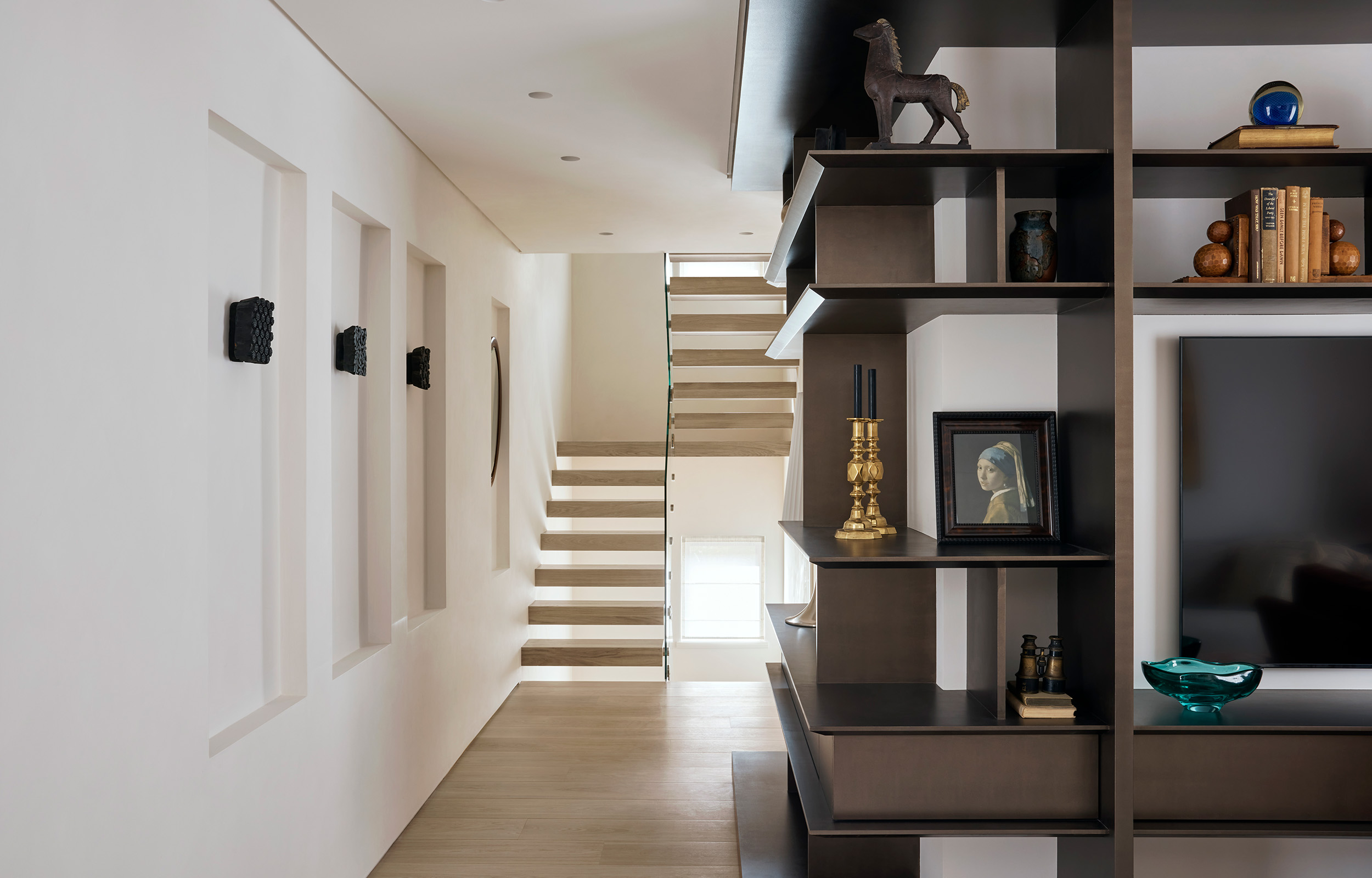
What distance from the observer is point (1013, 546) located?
201 centimetres

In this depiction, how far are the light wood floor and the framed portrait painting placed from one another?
1.65 metres

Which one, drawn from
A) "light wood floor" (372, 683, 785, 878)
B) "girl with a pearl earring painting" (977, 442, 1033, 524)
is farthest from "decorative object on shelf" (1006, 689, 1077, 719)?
"light wood floor" (372, 683, 785, 878)

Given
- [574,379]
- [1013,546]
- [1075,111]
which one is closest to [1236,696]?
[1013,546]

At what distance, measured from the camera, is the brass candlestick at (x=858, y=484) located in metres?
2.29

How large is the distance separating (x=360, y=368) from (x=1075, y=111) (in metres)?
2.21

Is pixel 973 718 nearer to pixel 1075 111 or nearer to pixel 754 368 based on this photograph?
pixel 1075 111

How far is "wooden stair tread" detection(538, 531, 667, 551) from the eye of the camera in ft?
20.3

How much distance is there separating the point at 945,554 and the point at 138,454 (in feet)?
5.44

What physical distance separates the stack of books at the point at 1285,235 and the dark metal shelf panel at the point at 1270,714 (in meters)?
0.95

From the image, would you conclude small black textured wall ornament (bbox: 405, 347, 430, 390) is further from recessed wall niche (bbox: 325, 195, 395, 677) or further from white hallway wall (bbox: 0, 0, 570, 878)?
white hallway wall (bbox: 0, 0, 570, 878)

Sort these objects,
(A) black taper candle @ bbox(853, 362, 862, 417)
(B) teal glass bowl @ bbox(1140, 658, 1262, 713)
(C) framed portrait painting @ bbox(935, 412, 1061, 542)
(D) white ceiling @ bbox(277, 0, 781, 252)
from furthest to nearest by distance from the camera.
Answer: (D) white ceiling @ bbox(277, 0, 781, 252) < (A) black taper candle @ bbox(853, 362, 862, 417) < (C) framed portrait painting @ bbox(935, 412, 1061, 542) < (B) teal glass bowl @ bbox(1140, 658, 1262, 713)

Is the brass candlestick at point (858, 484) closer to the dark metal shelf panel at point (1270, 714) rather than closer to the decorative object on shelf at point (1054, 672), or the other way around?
the decorative object on shelf at point (1054, 672)

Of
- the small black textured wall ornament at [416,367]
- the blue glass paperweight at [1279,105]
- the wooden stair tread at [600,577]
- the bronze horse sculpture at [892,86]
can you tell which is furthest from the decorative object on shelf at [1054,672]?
the wooden stair tread at [600,577]

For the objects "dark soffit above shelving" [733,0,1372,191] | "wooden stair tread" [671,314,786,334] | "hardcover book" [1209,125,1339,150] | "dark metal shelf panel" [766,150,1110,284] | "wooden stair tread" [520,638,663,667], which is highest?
"dark soffit above shelving" [733,0,1372,191]
